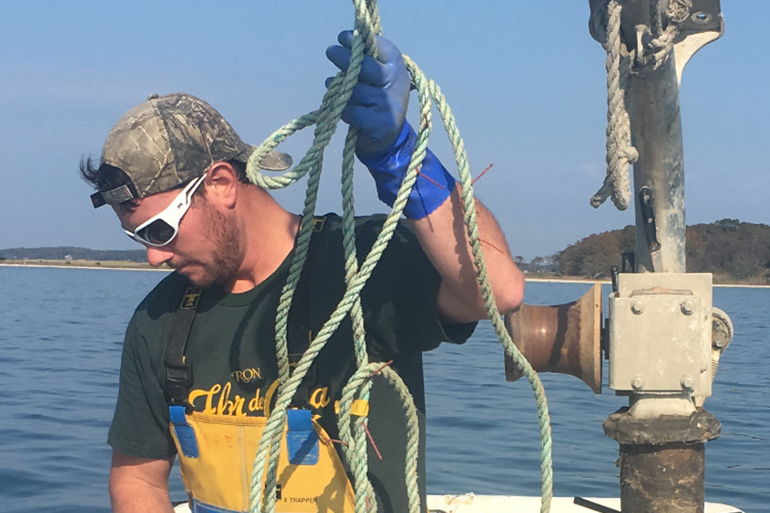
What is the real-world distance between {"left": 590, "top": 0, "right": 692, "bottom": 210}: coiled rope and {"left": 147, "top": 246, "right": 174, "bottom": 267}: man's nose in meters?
1.15

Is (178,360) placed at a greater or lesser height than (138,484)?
greater

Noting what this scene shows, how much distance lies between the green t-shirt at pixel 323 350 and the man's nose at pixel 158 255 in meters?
0.20

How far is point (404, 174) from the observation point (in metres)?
1.81

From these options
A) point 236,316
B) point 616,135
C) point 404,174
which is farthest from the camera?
point 236,316

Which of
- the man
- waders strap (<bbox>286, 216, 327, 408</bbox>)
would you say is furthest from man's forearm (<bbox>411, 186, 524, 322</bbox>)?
waders strap (<bbox>286, 216, 327, 408</bbox>)

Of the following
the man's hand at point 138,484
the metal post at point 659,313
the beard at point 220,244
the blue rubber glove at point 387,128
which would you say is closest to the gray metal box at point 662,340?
the metal post at point 659,313

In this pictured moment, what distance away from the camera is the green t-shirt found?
2.11 m

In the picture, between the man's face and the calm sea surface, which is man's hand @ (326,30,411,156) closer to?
the man's face

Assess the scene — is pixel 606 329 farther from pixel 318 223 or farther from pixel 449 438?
pixel 449 438

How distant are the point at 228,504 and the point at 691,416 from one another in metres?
1.34

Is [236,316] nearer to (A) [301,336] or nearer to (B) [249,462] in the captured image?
(A) [301,336]

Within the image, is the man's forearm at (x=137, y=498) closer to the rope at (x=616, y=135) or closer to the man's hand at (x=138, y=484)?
the man's hand at (x=138, y=484)

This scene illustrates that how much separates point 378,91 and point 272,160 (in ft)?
2.42

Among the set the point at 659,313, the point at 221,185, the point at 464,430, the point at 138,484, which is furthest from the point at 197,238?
the point at 464,430
